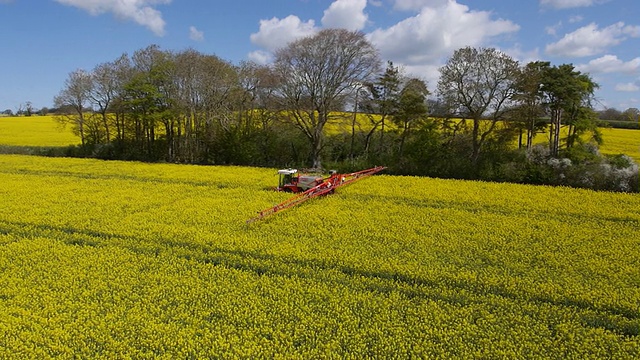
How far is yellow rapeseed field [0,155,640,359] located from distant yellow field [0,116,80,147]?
40013 mm

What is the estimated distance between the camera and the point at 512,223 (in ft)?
54.9

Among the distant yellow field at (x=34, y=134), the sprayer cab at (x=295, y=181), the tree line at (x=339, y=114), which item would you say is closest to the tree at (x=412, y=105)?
the tree line at (x=339, y=114)

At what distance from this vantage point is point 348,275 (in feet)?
37.3

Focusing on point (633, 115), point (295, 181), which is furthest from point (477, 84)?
point (633, 115)

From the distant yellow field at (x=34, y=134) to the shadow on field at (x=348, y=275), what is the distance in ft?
149

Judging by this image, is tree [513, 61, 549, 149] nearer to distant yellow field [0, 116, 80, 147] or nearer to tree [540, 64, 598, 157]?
tree [540, 64, 598, 157]

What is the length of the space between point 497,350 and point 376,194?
48.3ft

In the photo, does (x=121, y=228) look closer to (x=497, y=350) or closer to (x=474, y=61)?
(x=497, y=350)

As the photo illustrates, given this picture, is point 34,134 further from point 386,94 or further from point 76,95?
point 386,94

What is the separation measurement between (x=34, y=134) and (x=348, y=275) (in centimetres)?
6696

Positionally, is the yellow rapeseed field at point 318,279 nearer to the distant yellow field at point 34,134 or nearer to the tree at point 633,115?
the distant yellow field at point 34,134

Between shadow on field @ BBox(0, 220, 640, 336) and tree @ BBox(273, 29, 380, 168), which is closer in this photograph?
shadow on field @ BBox(0, 220, 640, 336)

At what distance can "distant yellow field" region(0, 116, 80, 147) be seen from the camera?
53.9 m

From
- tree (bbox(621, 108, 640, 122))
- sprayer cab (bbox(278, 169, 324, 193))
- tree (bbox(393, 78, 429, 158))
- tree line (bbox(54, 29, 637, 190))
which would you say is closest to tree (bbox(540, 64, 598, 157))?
tree line (bbox(54, 29, 637, 190))
